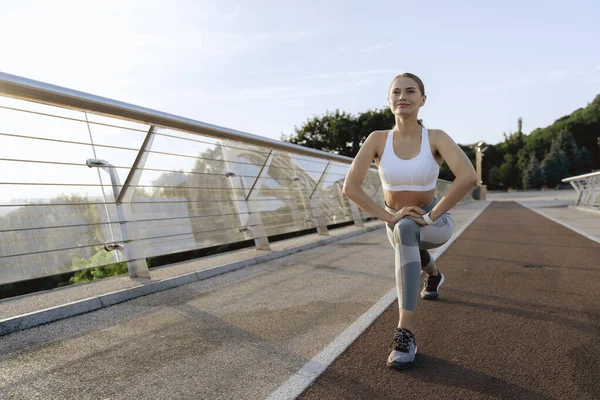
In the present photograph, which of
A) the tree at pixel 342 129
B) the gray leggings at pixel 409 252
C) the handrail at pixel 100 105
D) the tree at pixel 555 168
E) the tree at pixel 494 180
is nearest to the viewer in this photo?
the gray leggings at pixel 409 252

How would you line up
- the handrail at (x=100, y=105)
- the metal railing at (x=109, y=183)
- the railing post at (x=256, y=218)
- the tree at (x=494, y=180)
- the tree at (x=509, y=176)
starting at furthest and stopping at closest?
the tree at (x=494, y=180), the tree at (x=509, y=176), the railing post at (x=256, y=218), the metal railing at (x=109, y=183), the handrail at (x=100, y=105)

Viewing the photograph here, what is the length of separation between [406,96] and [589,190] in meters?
18.4

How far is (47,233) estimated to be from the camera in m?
4.06

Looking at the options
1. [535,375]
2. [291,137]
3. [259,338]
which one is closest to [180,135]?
[259,338]

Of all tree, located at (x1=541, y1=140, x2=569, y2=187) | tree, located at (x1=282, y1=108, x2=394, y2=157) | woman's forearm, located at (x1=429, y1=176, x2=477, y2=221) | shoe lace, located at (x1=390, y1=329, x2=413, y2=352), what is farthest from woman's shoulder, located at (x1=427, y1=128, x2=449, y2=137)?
tree, located at (x1=541, y1=140, x2=569, y2=187)

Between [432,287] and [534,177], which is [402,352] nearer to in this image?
[432,287]

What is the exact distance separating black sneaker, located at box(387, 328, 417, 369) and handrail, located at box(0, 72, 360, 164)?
10.1 ft

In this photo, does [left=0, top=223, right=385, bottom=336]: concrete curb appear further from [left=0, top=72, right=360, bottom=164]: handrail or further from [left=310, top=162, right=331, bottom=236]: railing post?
[left=310, top=162, right=331, bottom=236]: railing post

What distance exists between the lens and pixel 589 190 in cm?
1838

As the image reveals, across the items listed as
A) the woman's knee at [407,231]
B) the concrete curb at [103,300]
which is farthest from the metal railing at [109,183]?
the woman's knee at [407,231]

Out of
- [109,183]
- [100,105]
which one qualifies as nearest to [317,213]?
[109,183]

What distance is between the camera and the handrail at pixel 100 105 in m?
3.53

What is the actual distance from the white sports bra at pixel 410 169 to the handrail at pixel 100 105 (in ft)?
8.50

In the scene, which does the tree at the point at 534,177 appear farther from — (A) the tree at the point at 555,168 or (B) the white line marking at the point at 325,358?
(B) the white line marking at the point at 325,358
